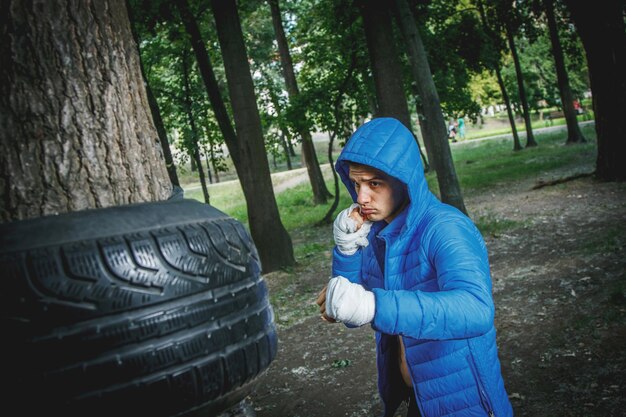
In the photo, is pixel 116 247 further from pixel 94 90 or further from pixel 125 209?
pixel 94 90

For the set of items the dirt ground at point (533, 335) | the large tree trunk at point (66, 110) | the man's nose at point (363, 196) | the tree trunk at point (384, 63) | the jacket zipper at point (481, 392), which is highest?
the tree trunk at point (384, 63)

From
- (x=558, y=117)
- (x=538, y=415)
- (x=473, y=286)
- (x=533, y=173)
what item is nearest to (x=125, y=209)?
(x=473, y=286)

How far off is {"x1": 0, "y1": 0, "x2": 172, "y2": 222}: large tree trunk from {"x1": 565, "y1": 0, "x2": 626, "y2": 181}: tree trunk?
35.4 feet

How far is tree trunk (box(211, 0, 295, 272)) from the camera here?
Result: 8.52 meters

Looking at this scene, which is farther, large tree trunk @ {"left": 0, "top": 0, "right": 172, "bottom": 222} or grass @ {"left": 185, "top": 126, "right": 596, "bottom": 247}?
grass @ {"left": 185, "top": 126, "right": 596, "bottom": 247}

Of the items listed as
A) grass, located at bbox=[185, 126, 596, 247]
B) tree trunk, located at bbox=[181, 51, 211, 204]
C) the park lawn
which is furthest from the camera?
tree trunk, located at bbox=[181, 51, 211, 204]

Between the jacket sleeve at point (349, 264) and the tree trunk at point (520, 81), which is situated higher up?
the tree trunk at point (520, 81)

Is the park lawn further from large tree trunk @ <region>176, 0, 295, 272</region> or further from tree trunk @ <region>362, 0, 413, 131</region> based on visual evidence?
tree trunk @ <region>362, 0, 413, 131</region>

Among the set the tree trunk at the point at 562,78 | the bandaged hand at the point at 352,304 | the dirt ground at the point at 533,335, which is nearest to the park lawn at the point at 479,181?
the tree trunk at the point at 562,78

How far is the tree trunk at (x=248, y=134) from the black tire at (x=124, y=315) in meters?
7.07

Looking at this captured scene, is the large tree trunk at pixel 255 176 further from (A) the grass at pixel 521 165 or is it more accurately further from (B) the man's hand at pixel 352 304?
(A) the grass at pixel 521 165

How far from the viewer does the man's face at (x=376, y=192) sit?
89.4 inches

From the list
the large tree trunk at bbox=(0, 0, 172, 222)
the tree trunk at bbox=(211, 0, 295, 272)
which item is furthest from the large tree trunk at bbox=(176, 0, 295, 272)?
the large tree trunk at bbox=(0, 0, 172, 222)

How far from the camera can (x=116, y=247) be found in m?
1.37
